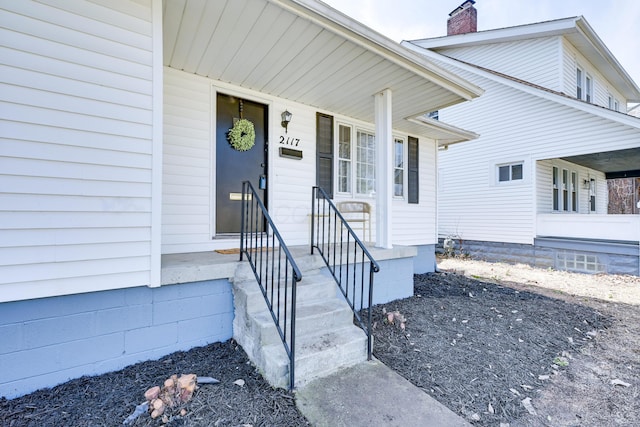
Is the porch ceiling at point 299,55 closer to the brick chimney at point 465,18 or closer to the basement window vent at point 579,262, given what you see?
the basement window vent at point 579,262

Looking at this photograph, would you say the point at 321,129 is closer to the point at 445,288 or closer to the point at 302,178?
the point at 302,178

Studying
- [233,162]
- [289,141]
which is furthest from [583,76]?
[233,162]

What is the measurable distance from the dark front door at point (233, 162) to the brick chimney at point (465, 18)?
910 centimetres

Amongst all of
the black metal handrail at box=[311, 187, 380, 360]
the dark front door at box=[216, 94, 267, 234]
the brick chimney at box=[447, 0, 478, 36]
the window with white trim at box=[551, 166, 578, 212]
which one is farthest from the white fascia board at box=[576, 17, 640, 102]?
the dark front door at box=[216, 94, 267, 234]

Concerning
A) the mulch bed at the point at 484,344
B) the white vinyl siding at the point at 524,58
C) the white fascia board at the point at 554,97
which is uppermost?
the white vinyl siding at the point at 524,58

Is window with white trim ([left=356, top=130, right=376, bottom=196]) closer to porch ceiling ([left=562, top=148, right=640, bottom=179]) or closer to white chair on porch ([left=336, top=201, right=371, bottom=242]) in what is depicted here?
white chair on porch ([left=336, top=201, right=371, bottom=242])

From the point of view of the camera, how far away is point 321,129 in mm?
4832

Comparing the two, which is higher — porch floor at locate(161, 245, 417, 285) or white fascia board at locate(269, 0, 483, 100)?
white fascia board at locate(269, 0, 483, 100)

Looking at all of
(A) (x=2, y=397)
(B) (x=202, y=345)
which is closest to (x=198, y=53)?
(B) (x=202, y=345)

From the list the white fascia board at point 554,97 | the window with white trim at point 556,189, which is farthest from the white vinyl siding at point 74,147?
the window with white trim at point 556,189

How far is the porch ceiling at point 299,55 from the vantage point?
103 inches

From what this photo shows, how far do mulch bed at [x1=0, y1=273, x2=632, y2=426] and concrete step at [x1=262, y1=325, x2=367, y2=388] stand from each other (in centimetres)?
14

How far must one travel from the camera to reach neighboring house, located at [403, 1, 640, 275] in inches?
273

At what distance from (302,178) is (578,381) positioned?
3758 millimetres
